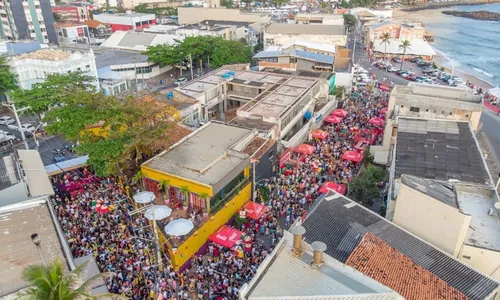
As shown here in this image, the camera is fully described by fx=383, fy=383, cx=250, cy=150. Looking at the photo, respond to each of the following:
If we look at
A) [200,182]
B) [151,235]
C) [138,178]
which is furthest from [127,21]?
[151,235]

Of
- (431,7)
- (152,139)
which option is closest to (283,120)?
(152,139)

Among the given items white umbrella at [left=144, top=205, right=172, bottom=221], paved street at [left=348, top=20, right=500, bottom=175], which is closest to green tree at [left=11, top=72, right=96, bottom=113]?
white umbrella at [left=144, top=205, right=172, bottom=221]

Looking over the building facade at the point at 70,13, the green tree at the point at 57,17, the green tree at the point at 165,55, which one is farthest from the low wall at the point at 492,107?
the green tree at the point at 57,17

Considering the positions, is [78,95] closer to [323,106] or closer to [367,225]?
[367,225]

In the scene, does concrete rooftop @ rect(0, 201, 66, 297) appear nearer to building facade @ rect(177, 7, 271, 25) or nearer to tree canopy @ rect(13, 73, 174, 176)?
tree canopy @ rect(13, 73, 174, 176)

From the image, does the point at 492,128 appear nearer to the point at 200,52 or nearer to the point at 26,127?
the point at 200,52
